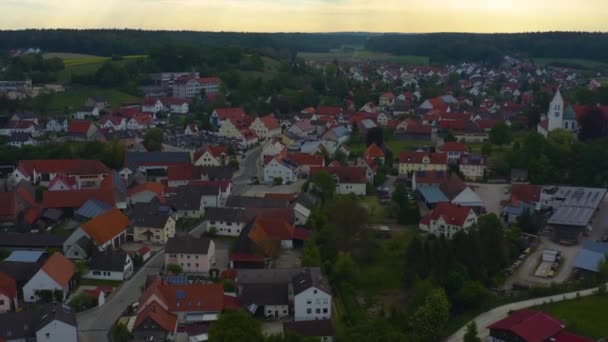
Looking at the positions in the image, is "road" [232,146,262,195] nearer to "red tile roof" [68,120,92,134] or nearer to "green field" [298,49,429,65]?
"red tile roof" [68,120,92,134]

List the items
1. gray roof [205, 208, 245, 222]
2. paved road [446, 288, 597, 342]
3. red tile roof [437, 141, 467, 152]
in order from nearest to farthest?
1. paved road [446, 288, 597, 342]
2. gray roof [205, 208, 245, 222]
3. red tile roof [437, 141, 467, 152]

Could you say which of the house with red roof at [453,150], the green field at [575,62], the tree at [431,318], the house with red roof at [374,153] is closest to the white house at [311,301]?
the tree at [431,318]

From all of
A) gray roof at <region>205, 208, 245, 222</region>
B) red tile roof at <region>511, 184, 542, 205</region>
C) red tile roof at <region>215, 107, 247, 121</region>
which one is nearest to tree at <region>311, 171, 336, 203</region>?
gray roof at <region>205, 208, 245, 222</region>

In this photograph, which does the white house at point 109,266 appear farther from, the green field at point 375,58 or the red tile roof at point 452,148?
the green field at point 375,58

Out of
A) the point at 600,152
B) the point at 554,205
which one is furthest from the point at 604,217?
the point at 600,152

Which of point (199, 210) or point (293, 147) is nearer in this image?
point (199, 210)

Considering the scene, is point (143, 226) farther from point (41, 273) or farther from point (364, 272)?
point (364, 272)
